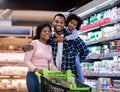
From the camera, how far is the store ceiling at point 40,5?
8055 mm

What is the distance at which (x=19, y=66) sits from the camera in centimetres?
773

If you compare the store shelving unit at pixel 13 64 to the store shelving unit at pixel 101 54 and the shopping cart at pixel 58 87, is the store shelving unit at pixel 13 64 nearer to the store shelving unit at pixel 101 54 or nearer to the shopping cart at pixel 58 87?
the store shelving unit at pixel 101 54

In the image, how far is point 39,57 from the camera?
3197 millimetres

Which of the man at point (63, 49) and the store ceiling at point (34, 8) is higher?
the store ceiling at point (34, 8)

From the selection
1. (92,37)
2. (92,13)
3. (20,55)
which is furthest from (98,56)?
(20,55)

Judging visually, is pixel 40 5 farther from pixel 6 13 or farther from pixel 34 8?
pixel 6 13

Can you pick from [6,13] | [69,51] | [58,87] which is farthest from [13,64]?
[58,87]

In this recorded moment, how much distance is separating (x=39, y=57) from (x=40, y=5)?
5.37 meters

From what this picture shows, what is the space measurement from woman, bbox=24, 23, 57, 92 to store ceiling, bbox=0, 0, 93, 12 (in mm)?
4580

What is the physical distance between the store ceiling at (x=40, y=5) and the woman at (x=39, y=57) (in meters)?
4.58

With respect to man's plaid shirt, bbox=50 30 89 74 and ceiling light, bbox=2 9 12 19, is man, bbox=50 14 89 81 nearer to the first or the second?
man's plaid shirt, bbox=50 30 89 74

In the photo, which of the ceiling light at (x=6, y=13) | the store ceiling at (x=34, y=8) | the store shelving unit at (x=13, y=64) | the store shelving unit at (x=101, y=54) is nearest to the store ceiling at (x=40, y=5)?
the store ceiling at (x=34, y=8)

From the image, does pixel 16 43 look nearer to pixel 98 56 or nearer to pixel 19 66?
pixel 19 66

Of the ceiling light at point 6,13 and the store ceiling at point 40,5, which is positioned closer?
the ceiling light at point 6,13
